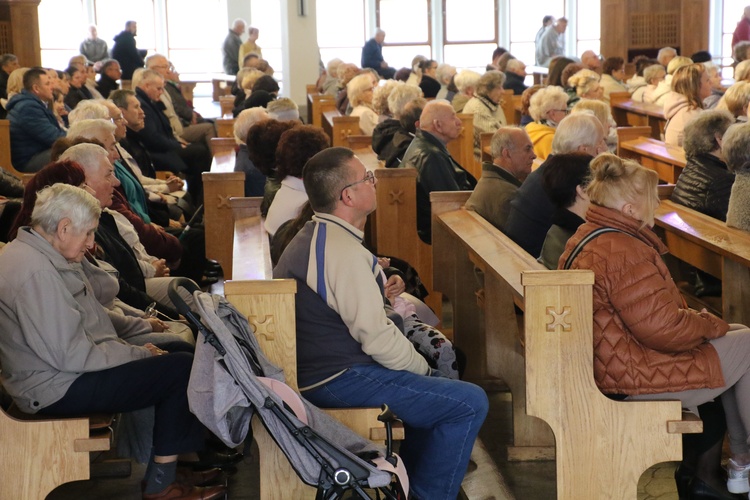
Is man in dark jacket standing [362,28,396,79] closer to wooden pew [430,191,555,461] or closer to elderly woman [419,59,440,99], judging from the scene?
elderly woman [419,59,440,99]

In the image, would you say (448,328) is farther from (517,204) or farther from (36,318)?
(36,318)

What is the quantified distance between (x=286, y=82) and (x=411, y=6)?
18.6 ft

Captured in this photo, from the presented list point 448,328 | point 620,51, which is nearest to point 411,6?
point 620,51

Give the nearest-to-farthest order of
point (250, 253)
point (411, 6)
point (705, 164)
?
1. point (250, 253)
2. point (705, 164)
3. point (411, 6)

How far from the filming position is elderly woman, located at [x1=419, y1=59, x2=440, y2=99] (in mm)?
12688

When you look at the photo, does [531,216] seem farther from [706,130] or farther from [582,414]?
A: [582,414]

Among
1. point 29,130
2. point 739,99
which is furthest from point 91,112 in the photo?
point 739,99

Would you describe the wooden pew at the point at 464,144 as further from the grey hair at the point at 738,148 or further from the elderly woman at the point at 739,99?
the grey hair at the point at 738,148

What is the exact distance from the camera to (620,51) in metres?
16.9

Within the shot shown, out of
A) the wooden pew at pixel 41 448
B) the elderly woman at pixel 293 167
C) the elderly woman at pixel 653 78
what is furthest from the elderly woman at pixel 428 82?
the wooden pew at pixel 41 448

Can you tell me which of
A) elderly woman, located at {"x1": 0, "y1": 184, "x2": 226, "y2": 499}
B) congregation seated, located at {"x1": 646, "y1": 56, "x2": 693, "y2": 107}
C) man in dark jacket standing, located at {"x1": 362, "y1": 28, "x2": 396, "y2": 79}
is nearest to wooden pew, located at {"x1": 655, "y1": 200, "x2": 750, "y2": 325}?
elderly woman, located at {"x1": 0, "y1": 184, "x2": 226, "y2": 499}

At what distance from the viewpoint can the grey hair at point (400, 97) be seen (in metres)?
6.92

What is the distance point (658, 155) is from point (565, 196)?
117 inches

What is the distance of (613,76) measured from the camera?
11891 millimetres
